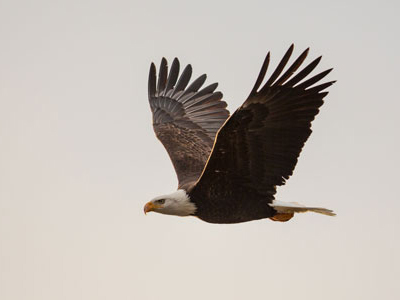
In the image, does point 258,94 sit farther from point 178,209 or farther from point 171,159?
point 171,159

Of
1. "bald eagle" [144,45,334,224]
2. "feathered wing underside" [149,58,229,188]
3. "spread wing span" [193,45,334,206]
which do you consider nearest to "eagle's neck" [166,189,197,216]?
"bald eagle" [144,45,334,224]

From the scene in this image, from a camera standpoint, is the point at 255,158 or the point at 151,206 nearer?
the point at 255,158

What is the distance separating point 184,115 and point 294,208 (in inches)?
141

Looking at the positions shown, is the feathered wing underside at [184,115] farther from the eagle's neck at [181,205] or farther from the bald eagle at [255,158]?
the eagle's neck at [181,205]

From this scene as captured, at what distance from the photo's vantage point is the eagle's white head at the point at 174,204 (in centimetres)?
1037

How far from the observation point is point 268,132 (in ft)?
31.5

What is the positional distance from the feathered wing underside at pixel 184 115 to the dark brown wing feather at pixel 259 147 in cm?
163

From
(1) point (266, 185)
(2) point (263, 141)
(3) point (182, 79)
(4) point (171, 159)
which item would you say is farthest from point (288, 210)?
(3) point (182, 79)

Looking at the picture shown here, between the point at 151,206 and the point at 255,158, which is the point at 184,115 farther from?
the point at 255,158

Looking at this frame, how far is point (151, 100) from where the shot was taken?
14117mm

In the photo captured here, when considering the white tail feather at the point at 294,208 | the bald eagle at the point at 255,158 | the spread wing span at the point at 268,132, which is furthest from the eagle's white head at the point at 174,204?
the white tail feather at the point at 294,208

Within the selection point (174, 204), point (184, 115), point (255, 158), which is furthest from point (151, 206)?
point (184, 115)

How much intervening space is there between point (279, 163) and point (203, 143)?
295 centimetres

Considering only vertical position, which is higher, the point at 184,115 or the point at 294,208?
the point at 184,115
